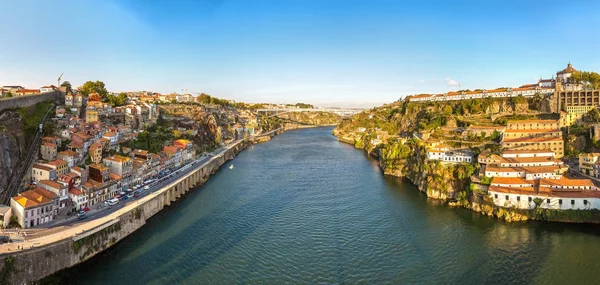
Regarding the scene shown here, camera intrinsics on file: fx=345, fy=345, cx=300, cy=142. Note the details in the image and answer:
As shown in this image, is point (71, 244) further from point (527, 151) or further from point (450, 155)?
point (527, 151)

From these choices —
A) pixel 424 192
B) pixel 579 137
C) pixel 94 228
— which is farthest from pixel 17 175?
pixel 579 137

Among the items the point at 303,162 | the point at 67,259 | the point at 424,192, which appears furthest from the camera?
the point at 303,162

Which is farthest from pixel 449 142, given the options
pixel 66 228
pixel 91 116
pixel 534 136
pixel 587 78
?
pixel 91 116

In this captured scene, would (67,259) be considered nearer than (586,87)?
Yes

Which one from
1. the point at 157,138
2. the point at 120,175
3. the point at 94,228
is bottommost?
the point at 94,228

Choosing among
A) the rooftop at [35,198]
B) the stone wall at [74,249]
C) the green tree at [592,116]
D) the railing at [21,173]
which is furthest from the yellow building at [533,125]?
the railing at [21,173]

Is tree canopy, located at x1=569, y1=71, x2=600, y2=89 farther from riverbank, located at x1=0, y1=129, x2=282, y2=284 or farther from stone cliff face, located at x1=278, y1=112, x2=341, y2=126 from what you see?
stone cliff face, located at x1=278, y1=112, x2=341, y2=126

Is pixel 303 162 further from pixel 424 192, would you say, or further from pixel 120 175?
pixel 120 175
